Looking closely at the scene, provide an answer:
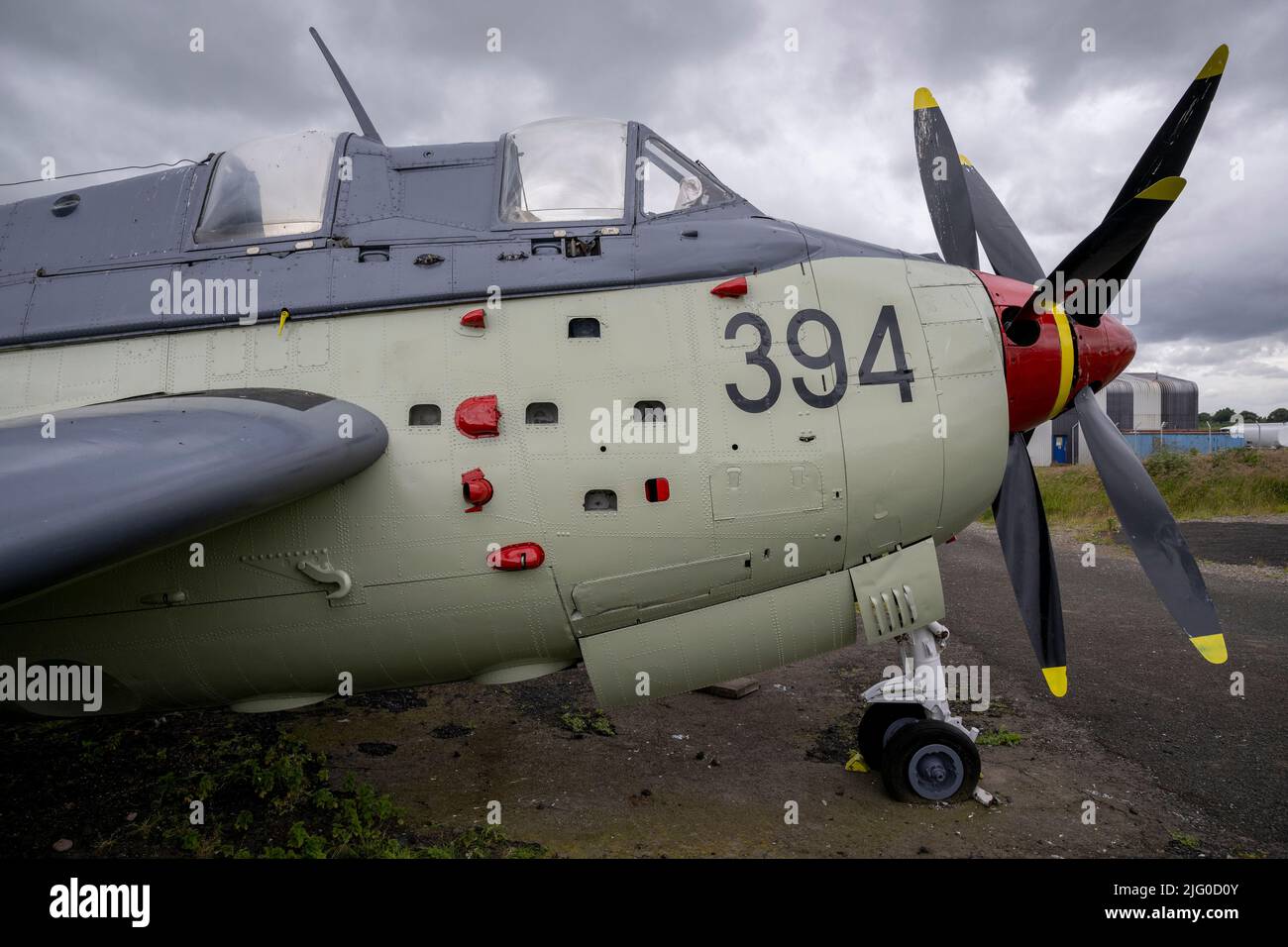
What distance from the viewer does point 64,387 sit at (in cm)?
472

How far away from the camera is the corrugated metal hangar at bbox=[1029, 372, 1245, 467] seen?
44.1 meters

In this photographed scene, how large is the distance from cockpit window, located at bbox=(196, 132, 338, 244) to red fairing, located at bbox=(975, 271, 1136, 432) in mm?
4772

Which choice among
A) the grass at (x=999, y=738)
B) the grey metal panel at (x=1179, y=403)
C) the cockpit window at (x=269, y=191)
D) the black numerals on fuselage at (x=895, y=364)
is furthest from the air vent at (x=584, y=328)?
the grey metal panel at (x=1179, y=403)

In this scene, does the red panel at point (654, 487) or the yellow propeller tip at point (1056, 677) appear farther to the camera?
the yellow propeller tip at point (1056, 677)

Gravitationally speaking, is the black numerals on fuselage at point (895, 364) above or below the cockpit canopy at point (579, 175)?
below

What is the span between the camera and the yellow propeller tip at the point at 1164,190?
4.62 metres

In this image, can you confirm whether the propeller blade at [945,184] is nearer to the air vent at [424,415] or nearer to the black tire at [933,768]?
the black tire at [933,768]

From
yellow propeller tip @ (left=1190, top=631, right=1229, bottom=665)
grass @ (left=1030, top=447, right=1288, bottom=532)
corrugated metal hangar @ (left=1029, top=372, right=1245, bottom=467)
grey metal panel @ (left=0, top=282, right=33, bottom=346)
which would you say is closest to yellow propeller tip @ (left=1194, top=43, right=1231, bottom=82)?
yellow propeller tip @ (left=1190, top=631, right=1229, bottom=665)

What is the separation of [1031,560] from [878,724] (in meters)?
1.84

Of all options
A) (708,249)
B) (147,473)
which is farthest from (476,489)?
(708,249)

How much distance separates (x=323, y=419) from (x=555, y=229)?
1.98 m

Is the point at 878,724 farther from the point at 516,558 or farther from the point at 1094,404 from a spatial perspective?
the point at 516,558

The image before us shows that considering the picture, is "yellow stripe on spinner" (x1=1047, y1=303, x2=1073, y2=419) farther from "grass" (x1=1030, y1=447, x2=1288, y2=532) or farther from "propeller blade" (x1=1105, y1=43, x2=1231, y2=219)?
"grass" (x1=1030, y1=447, x2=1288, y2=532)

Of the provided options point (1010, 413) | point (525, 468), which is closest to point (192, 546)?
point (525, 468)
